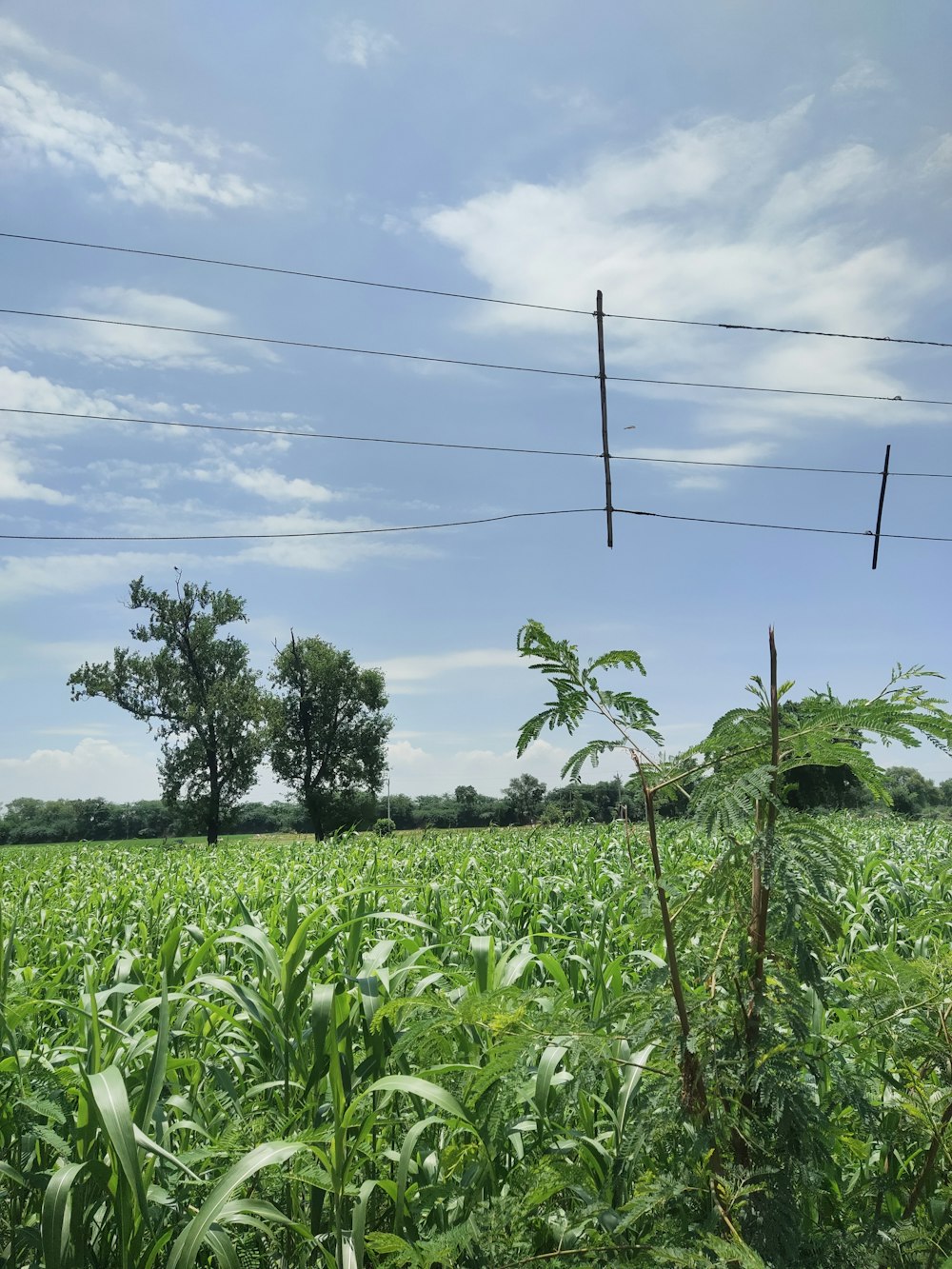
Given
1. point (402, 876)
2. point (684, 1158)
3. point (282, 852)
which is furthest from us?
point (282, 852)

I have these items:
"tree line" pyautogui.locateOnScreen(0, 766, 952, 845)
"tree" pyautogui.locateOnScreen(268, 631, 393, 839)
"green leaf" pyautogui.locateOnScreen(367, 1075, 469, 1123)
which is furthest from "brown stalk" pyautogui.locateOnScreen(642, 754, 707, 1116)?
"tree" pyautogui.locateOnScreen(268, 631, 393, 839)

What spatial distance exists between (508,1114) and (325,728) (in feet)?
149

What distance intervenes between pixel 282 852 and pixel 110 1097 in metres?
13.9

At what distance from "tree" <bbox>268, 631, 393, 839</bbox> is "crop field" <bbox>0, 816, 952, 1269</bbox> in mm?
42624

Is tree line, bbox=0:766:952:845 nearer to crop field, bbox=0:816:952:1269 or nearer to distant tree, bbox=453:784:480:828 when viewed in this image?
distant tree, bbox=453:784:480:828

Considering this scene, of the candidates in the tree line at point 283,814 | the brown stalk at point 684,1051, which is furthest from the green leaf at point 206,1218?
the tree line at point 283,814

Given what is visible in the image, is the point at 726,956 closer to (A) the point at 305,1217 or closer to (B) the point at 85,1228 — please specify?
(A) the point at 305,1217

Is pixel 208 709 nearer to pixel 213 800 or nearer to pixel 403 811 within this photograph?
pixel 213 800

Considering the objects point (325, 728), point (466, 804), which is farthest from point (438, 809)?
point (325, 728)

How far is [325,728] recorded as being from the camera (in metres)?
46.4

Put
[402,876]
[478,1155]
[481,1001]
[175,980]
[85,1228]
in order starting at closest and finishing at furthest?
[481,1001], [478,1155], [85,1228], [175,980], [402,876]

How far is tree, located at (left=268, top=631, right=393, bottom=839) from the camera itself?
45469 millimetres

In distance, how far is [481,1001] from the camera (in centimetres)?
162

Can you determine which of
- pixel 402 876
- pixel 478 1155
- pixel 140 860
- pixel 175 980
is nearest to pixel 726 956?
pixel 478 1155
